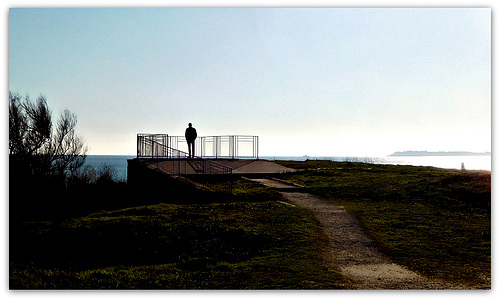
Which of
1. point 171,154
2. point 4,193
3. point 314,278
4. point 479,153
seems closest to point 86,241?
point 4,193

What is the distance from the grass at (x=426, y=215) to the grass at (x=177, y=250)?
184 centimetres

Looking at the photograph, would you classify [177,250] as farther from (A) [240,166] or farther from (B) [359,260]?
(A) [240,166]

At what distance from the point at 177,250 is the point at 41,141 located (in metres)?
13.3

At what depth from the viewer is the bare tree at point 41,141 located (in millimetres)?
17844

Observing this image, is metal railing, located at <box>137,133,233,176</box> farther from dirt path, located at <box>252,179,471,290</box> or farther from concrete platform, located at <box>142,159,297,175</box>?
dirt path, located at <box>252,179,471,290</box>

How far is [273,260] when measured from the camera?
10.0 metres

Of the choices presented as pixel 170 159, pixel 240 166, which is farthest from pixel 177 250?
pixel 240 166

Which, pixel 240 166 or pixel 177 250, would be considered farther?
pixel 240 166

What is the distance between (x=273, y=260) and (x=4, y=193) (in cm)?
554

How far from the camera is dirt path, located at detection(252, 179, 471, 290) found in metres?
8.66

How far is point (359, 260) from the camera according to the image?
32.6ft

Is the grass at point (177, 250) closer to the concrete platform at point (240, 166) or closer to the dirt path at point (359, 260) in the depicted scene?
the dirt path at point (359, 260)

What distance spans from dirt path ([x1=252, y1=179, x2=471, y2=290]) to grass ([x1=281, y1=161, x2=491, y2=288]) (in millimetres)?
327

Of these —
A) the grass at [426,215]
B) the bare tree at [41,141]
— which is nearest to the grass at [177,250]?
the grass at [426,215]
